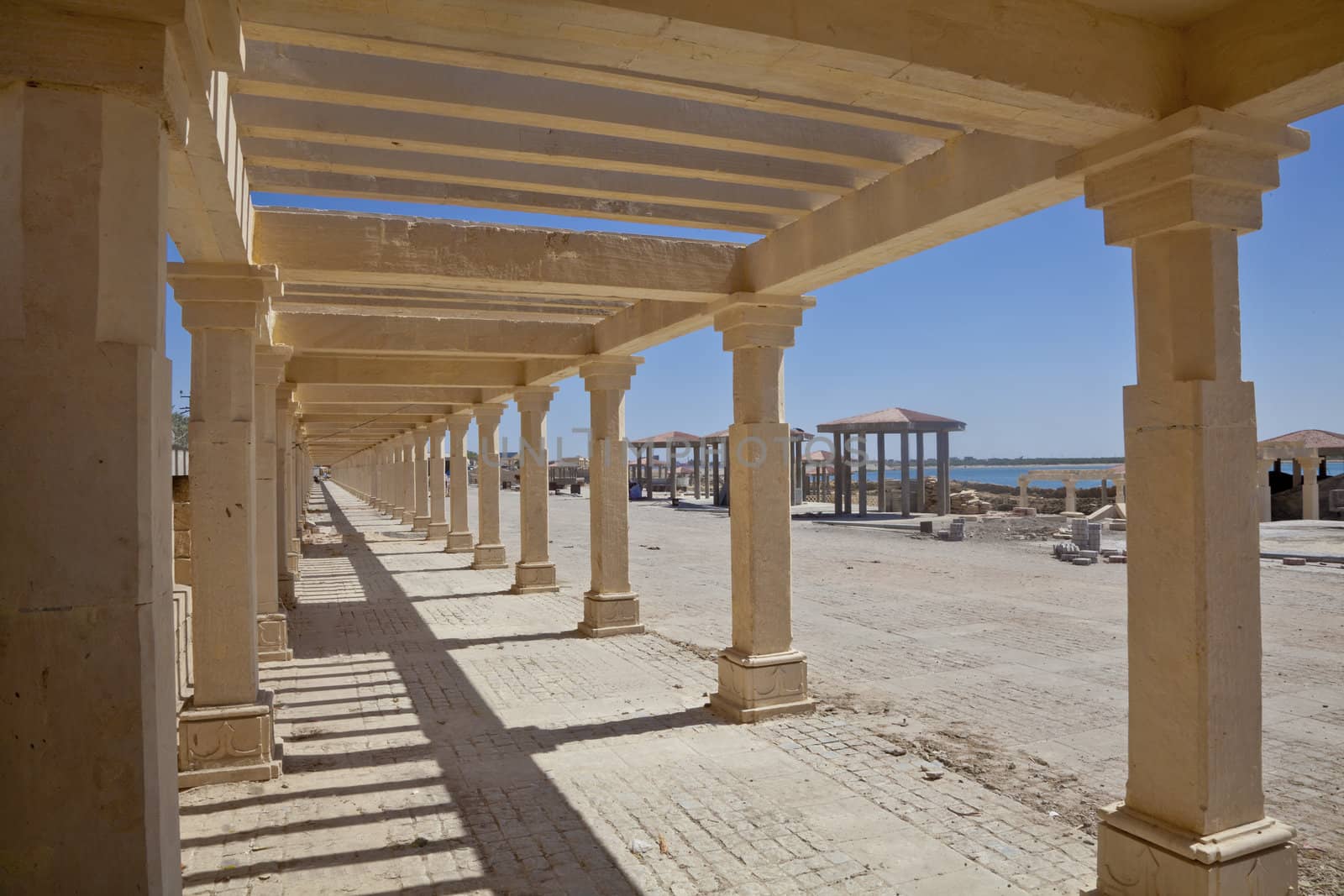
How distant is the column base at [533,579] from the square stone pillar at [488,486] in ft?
8.38

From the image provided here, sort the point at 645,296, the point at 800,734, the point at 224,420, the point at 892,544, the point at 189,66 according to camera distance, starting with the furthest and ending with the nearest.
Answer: the point at 892,544 < the point at 645,296 < the point at 800,734 < the point at 224,420 < the point at 189,66

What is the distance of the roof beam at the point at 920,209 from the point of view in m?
4.52

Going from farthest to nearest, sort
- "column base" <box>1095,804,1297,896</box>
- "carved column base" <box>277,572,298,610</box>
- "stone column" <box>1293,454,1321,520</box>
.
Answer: "stone column" <box>1293,454,1321,520</box>
"carved column base" <box>277,572,298,610</box>
"column base" <box>1095,804,1297,896</box>

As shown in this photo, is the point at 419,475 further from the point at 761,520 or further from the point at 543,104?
the point at 543,104

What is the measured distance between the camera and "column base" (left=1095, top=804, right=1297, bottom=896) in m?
3.47

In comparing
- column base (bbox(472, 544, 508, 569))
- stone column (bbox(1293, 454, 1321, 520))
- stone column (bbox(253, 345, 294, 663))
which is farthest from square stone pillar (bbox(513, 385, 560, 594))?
stone column (bbox(1293, 454, 1321, 520))

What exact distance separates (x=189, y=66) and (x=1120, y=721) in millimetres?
7521

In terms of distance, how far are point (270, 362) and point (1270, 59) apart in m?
8.51

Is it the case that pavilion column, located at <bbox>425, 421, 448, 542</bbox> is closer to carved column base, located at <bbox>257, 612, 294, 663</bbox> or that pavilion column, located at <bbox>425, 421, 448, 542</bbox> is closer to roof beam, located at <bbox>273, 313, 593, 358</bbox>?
roof beam, located at <bbox>273, 313, 593, 358</bbox>

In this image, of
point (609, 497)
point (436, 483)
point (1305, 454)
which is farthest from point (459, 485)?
point (1305, 454)

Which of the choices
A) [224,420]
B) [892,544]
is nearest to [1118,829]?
[224,420]

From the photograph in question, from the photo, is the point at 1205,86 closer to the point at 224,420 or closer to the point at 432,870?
the point at 432,870

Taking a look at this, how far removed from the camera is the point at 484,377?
43.5 ft

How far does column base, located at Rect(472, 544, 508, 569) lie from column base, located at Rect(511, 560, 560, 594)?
3.41 meters
